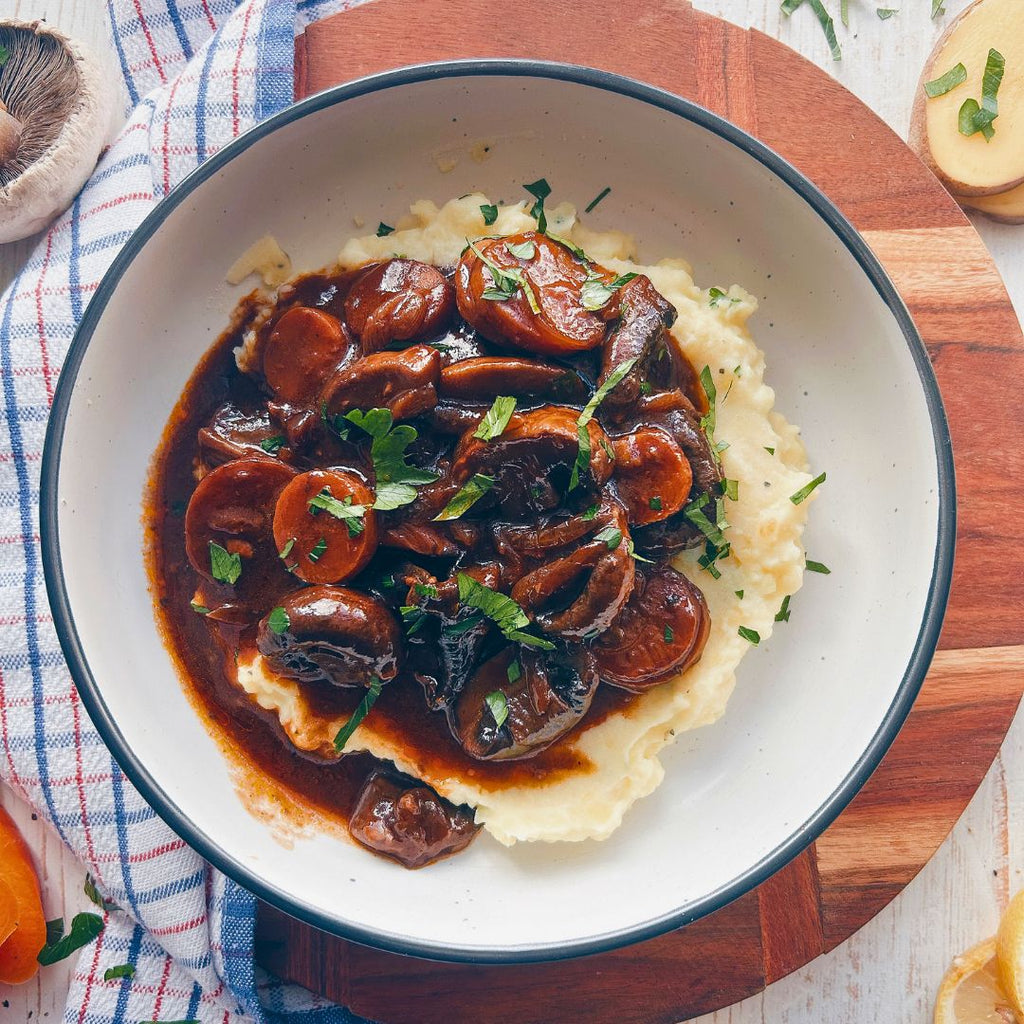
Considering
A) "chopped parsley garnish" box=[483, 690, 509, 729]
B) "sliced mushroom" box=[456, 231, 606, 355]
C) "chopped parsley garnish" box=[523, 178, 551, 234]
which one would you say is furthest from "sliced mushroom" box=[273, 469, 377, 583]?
"chopped parsley garnish" box=[523, 178, 551, 234]

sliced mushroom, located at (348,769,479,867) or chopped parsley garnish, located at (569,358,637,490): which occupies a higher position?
chopped parsley garnish, located at (569,358,637,490)

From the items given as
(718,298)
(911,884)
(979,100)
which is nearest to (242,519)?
(718,298)

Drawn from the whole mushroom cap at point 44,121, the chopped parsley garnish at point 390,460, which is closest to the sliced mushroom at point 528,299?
the chopped parsley garnish at point 390,460

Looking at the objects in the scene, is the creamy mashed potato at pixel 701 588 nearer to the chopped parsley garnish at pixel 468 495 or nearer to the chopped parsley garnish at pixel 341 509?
the chopped parsley garnish at pixel 341 509

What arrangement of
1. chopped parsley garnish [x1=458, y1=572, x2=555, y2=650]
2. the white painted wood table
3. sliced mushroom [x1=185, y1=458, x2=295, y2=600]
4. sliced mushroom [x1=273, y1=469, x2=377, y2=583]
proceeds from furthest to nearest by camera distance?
1. the white painted wood table
2. sliced mushroom [x1=185, y1=458, x2=295, y2=600]
3. sliced mushroom [x1=273, y1=469, x2=377, y2=583]
4. chopped parsley garnish [x1=458, y1=572, x2=555, y2=650]

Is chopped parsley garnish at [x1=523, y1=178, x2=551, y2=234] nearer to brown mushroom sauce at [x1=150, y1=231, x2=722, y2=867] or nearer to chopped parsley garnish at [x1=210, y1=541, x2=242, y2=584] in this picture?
brown mushroom sauce at [x1=150, y1=231, x2=722, y2=867]

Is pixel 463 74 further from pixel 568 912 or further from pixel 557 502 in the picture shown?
pixel 568 912
